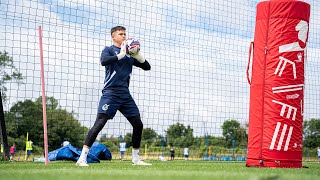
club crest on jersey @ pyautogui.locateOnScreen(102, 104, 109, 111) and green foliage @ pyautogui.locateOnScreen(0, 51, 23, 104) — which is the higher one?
green foliage @ pyautogui.locateOnScreen(0, 51, 23, 104)

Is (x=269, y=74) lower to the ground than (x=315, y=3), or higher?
lower

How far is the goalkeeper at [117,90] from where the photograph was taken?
21.5 ft

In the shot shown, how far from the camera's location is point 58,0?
35.8ft

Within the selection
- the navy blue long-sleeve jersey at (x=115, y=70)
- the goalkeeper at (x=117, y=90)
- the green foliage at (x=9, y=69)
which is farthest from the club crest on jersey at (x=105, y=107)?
the green foliage at (x=9, y=69)

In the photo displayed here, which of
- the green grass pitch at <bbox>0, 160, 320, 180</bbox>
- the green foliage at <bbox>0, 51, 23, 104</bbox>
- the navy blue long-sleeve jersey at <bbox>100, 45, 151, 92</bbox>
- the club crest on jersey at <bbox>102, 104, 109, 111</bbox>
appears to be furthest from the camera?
the green foliage at <bbox>0, 51, 23, 104</bbox>

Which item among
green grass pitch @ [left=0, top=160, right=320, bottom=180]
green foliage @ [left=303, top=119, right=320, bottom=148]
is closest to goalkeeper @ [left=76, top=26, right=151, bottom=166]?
green grass pitch @ [left=0, top=160, right=320, bottom=180]

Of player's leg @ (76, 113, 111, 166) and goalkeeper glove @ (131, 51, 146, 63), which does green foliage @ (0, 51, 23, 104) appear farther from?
player's leg @ (76, 113, 111, 166)

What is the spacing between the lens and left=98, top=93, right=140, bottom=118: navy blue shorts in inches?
259

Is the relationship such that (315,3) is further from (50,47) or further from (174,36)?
(50,47)

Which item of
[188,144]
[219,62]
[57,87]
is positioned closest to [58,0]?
[57,87]

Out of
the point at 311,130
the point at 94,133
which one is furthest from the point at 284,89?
the point at 311,130

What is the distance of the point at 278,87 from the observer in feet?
21.4

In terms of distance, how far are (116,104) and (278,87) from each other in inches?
79.1

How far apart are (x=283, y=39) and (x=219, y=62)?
7.53m
